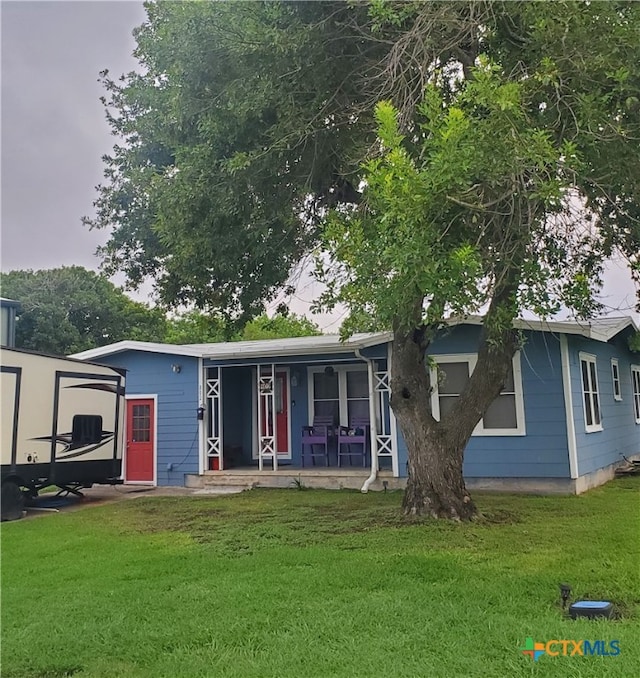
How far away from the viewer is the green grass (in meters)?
3.44

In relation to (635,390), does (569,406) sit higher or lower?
lower

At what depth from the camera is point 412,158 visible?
19.9 ft

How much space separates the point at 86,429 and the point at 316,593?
23.3 feet

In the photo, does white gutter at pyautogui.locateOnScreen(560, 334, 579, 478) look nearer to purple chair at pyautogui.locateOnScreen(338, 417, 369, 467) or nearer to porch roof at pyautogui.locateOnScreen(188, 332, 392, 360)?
porch roof at pyautogui.locateOnScreen(188, 332, 392, 360)

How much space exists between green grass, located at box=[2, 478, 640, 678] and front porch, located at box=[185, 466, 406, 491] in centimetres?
264

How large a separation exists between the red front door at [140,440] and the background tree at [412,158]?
5.23 meters

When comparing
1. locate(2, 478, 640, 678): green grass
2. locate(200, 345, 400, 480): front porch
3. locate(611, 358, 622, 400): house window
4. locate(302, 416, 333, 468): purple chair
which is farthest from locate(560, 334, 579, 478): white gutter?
locate(302, 416, 333, 468): purple chair

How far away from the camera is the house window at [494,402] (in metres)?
10.2

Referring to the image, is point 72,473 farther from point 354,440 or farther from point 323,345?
point 354,440

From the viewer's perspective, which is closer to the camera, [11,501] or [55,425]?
[11,501]

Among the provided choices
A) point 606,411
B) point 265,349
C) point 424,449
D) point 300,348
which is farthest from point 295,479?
point 606,411

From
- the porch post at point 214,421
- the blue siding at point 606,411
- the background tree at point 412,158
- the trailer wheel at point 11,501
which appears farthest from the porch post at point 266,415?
the blue siding at point 606,411

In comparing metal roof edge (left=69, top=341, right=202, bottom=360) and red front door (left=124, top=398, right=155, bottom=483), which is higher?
metal roof edge (left=69, top=341, right=202, bottom=360)

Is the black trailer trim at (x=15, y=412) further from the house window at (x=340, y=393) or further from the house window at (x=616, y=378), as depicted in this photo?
the house window at (x=616, y=378)
